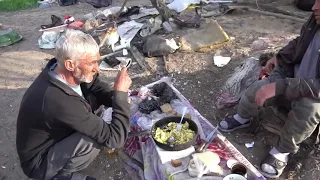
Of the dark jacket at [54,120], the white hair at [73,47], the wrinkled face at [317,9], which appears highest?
A: the wrinkled face at [317,9]

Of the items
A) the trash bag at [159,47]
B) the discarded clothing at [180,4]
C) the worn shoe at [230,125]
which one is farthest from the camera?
the discarded clothing at [180,4]

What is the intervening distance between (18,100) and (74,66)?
8.21ft

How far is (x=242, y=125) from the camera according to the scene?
13.3ft

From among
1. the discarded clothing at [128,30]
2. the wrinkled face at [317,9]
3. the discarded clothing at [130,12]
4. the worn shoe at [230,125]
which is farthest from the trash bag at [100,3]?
the wrinkled face at [317,9]

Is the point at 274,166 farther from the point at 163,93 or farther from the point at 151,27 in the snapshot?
the point at 151,27

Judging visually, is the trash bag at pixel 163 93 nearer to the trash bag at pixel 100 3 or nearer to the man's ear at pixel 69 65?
the man's ear at pixel 69 65

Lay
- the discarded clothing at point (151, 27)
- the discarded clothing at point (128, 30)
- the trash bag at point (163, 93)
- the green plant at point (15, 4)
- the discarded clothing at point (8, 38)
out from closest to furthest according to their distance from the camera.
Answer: the trash bag at point (163, 93)
the discarded clothing at point (128, 30)
the discarded clothing at point (151, 27)
the discarded clothing at point (8, 38)
the green plant at point (15, 4)

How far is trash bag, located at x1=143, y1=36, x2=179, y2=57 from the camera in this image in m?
5.64

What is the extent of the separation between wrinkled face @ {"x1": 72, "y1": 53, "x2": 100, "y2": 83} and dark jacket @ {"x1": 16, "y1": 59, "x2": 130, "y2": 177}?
0.15 m

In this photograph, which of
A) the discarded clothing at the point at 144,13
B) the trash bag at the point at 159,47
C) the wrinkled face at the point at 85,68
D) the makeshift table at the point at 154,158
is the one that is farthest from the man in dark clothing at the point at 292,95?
the discarded clothing at the point at 144,13

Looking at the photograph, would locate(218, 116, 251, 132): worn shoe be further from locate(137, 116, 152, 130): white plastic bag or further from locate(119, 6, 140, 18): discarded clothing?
locate(119, 6, 140, 18): discarded clothing

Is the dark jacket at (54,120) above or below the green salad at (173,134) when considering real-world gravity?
above

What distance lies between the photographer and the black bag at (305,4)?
665 cm

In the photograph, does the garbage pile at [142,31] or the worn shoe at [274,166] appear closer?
the worn shoe at [274,166]
